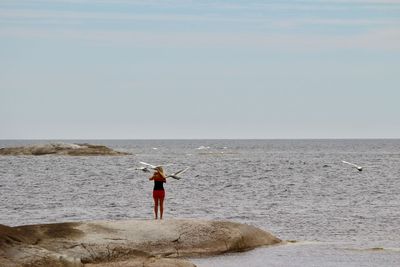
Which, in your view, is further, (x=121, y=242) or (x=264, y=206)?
(x=264, y=206)

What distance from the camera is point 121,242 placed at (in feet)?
78.5

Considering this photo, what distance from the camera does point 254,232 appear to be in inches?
1103

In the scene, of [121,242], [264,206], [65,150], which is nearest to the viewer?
[121,242]

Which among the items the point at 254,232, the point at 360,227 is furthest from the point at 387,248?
the point at 360,227

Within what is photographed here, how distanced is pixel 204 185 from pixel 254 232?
135 ft

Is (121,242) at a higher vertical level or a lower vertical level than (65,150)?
lower

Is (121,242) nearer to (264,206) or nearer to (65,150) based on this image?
(264,206)

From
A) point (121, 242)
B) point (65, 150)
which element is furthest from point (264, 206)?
point (65, 150)

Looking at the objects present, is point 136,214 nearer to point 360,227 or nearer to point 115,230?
point 360,227

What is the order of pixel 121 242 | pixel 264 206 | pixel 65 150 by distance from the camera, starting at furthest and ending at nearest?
pixel 65 150 → pixel 264 206 → pixel 121 242

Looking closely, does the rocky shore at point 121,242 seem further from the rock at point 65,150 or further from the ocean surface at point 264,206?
the rock at point 65,150

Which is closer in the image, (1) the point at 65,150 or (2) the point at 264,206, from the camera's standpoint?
(2) the point at 264,206

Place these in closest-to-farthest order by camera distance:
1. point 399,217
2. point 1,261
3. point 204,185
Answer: point 1,261, point 399,217, point 204,185

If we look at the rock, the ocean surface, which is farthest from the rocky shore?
the rock
